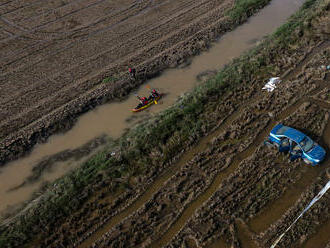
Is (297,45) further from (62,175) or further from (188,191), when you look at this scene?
(62,175)

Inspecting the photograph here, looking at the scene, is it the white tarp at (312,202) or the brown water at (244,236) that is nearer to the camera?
the white tarp at (312,202)

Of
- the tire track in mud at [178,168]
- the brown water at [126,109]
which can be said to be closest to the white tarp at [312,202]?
the tire track in mud at [178,168]

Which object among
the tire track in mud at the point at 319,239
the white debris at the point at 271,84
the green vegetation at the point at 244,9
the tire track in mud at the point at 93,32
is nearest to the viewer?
the tire track in mud at the point at 319,239

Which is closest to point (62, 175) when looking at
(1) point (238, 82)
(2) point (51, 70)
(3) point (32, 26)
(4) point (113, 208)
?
(4) point (113, 208)

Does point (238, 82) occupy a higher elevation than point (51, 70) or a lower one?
lower

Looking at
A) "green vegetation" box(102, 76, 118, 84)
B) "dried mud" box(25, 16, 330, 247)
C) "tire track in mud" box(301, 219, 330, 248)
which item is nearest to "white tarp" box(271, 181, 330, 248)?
"dried mud" box(25, 16, 330, 247)

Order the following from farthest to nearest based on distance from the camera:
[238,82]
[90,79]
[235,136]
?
1. [90,79]
2. [238,82]
3. [235,136]

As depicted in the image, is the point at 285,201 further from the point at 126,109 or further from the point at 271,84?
the point at 126,109

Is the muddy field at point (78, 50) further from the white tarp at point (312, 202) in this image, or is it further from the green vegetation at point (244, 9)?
the white tarp at point (312, 202)
